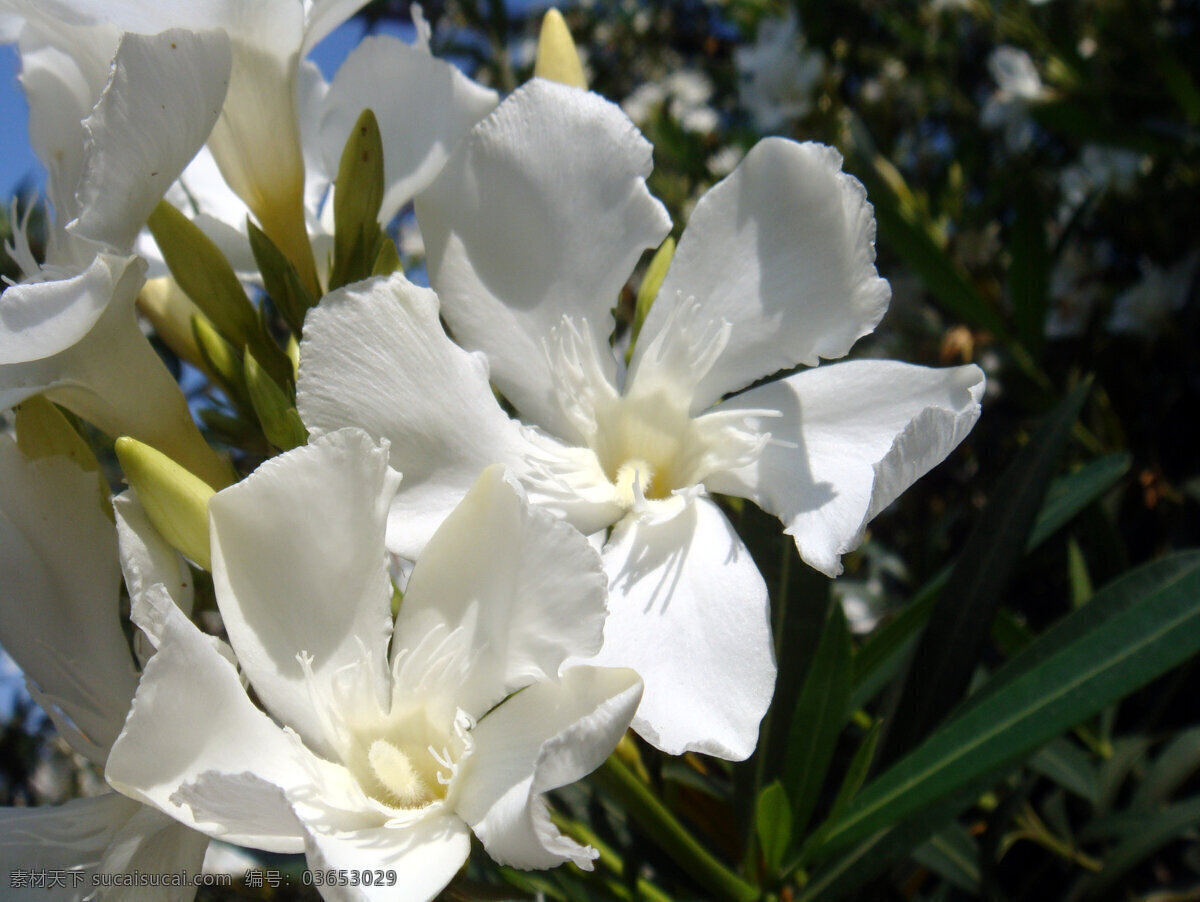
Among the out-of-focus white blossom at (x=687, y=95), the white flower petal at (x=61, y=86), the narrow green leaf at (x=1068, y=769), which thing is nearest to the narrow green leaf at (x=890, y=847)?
the narrow green leaf at (x=1068, y=769)

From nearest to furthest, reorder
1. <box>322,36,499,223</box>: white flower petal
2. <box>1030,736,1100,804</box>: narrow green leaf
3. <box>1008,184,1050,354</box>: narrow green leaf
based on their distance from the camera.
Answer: <box>322,36,499,223</box>: white flower petal → <box>1030,736,1100,804</box>: narrow green leaf → <box>1008,184,1050,354</box>: narrow green leaf

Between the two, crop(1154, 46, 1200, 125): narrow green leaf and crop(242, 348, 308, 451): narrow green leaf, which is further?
crop(1154, 46, 1200, 125): narrow green leaf

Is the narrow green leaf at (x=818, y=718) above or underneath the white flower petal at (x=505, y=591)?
underneath

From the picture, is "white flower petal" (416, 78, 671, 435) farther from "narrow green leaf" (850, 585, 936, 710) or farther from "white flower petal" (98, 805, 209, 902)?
"narrow green leaf" (850, 585, 936, 710)

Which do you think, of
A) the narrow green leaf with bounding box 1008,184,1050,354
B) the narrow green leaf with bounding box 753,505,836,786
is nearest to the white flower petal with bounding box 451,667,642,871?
the narrow green leaf with bounding box 753,505,836,786

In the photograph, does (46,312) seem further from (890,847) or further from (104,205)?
(890,847)

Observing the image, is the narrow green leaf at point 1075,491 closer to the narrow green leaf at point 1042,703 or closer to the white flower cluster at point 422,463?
the narrow green leaf at point 1042,703
